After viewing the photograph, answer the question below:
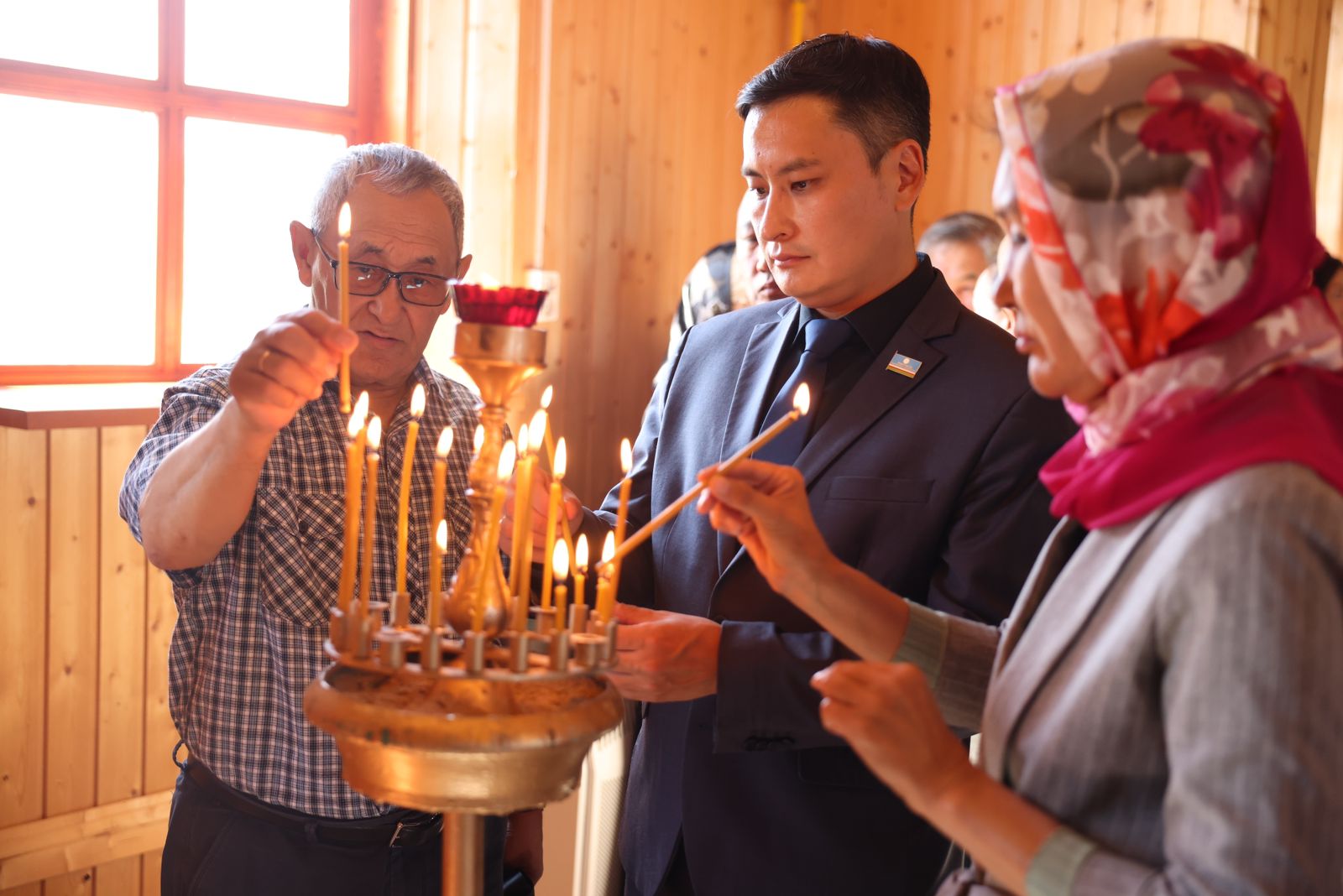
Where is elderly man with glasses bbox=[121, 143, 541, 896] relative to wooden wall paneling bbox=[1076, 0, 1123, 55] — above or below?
below

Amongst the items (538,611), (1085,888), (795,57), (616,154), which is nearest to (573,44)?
(616,154)

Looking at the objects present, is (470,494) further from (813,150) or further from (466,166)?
(466,166)

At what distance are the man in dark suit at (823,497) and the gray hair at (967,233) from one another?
2000mm

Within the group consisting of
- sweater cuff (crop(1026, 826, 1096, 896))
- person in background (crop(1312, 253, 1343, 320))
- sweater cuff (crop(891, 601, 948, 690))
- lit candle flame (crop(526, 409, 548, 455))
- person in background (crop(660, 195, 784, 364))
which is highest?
person in background (crop(660, 195, 784, 364))

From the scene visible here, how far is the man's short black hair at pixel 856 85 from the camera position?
5.87 ft

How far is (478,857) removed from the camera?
105 cm

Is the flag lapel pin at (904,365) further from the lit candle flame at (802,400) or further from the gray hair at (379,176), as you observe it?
the gray hair at (379,176)

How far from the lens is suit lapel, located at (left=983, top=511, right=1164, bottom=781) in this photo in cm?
101

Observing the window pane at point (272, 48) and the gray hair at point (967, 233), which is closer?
the window pane at point (272, 48)

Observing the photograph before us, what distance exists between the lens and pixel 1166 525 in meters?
0.96

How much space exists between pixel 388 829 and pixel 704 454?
715 millimetres

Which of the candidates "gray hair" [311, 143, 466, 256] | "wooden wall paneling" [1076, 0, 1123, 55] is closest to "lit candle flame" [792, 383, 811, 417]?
"gray hair" [311, 143, 466, 256]

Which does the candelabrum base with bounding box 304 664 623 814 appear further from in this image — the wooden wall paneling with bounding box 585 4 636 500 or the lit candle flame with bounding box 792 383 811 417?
the wooden wall paneling with bounding box 585 4 636 500

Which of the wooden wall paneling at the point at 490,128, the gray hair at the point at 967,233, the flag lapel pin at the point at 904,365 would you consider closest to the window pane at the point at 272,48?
the wooden wall paneling at the point at 490,128
